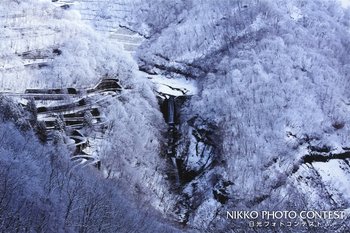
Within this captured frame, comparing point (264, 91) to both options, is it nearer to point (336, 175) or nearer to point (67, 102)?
point (336, 175)

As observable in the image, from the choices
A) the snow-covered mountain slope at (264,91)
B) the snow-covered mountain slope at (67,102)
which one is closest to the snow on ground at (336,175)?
the snow-covered mountain slope at (264,91)

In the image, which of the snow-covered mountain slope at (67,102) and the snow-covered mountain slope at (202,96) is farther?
the snow-covered mountain slope at (202,96)

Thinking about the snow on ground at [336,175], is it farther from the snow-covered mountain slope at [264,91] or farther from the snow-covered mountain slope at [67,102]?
the snow-covered mountain slope at [67,102]

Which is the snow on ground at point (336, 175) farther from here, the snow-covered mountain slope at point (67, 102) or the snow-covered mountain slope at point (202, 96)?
the snow-covered mountain slope at point (67, 102)

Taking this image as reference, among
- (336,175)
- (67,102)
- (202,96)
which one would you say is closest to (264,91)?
(202,96)

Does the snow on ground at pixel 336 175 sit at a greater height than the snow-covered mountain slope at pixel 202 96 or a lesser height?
lesser

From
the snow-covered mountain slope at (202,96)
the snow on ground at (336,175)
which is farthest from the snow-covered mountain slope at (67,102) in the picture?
the snow on ground at (336,175)

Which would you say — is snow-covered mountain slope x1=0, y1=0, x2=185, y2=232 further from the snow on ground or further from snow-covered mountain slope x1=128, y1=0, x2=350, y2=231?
the snow on ground

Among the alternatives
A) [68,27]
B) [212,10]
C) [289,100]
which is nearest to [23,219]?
[289,100]

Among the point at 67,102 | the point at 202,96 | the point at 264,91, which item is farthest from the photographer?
the point at 202,96

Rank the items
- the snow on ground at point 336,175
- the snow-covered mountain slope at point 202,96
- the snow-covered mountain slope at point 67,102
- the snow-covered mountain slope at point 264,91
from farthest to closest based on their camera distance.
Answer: the snow-covered mountain slope at point 264,91 → the snow on ground at point 336,175 → the snow-covered mountain slope at point 202,96 → the snow-covered mountain slope at point 67,102

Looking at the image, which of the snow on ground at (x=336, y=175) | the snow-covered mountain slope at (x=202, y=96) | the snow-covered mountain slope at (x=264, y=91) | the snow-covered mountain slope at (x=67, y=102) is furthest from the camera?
the snow-covered mountain slope at (x=264, y=91)
